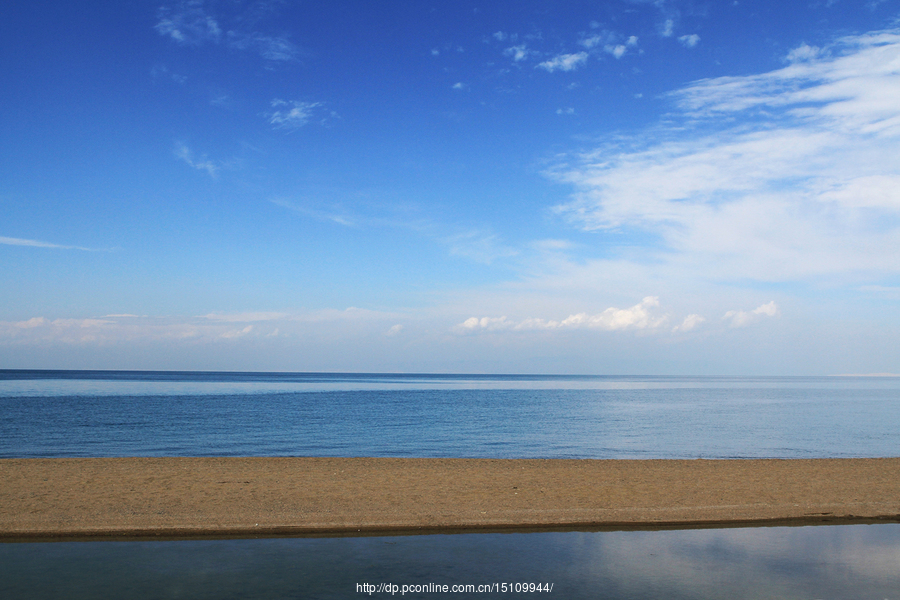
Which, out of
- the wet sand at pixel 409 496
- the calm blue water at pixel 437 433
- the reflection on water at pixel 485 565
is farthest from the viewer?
the calm blue water at pixel 437 433

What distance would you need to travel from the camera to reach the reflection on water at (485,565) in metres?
8.34

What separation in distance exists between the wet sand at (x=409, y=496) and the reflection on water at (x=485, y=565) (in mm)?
765

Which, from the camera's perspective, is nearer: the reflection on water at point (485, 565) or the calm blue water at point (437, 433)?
the reflection on water at point (485, 565)

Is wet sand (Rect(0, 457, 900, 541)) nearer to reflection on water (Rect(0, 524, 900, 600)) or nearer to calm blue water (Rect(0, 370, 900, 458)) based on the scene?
reflection on water (Rect(0, 524, 900, 600))

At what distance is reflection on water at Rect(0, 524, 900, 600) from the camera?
834cm

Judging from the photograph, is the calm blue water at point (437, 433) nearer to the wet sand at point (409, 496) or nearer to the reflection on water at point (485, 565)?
the wet sand at point (409, 496)

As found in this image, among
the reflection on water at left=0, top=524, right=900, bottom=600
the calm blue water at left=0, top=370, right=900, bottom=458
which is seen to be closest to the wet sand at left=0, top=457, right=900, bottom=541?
the reflection on water at left=0, top=524, right=900, bottom=600

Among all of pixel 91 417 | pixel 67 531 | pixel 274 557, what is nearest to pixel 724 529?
pixel 274 557

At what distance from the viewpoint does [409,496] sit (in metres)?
13.9

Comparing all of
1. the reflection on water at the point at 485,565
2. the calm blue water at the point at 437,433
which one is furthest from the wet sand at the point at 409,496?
the calm blue water at the point at 437,433

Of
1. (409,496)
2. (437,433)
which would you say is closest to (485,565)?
(409,496)

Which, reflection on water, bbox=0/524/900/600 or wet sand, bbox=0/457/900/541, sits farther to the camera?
wet sand, bbox=0/457/900/541

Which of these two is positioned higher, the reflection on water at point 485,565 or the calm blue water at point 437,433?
the reflection on water at point 485,565

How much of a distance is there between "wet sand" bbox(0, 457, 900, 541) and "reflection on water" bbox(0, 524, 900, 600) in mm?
765
